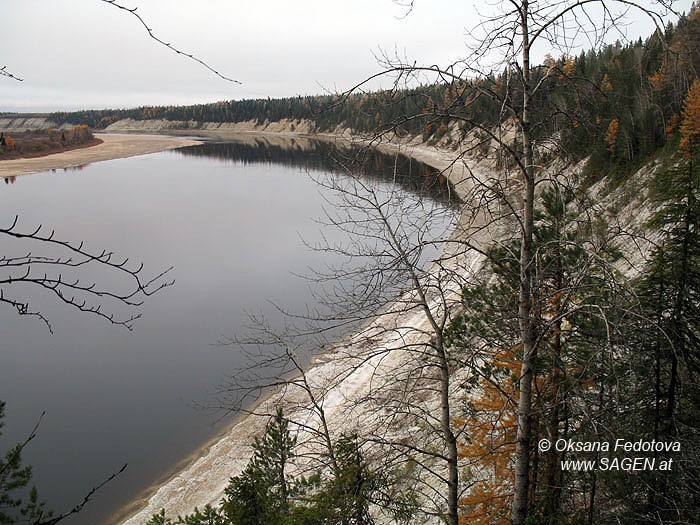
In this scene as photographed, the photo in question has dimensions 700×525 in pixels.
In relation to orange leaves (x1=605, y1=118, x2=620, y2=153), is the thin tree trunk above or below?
below

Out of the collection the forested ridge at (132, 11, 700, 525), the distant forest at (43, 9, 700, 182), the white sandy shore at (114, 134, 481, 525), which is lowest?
the white sandy shore at (114, 134, 481, 525)

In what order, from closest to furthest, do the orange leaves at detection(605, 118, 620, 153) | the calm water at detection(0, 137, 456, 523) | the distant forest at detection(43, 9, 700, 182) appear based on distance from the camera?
the distant forest at detection(43, 9, 700, 182) → the calm water at detection(0, 137, 456, 523) → the orange leaves at detection(605, 118, 620, 153)

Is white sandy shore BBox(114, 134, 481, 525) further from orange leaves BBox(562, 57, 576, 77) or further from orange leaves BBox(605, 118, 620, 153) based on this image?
orange leaves BBox(605, 118, 620, 153)

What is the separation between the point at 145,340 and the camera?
1753cm

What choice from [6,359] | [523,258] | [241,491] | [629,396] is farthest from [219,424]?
[523,258]

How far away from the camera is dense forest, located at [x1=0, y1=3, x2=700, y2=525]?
3.57 meters

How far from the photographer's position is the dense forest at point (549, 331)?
3.57 m

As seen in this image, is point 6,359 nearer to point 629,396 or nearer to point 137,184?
point 629,396

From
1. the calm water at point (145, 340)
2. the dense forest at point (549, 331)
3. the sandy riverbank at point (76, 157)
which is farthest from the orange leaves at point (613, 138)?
the sandy riverbank at point (76, 157)

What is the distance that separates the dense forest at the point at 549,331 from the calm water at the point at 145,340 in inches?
32.5

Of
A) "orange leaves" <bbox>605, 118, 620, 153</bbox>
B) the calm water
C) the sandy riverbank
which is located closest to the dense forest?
the calm water

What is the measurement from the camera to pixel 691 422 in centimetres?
677

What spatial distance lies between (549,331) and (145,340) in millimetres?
15651

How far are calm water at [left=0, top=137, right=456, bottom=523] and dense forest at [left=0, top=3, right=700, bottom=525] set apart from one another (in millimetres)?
825
